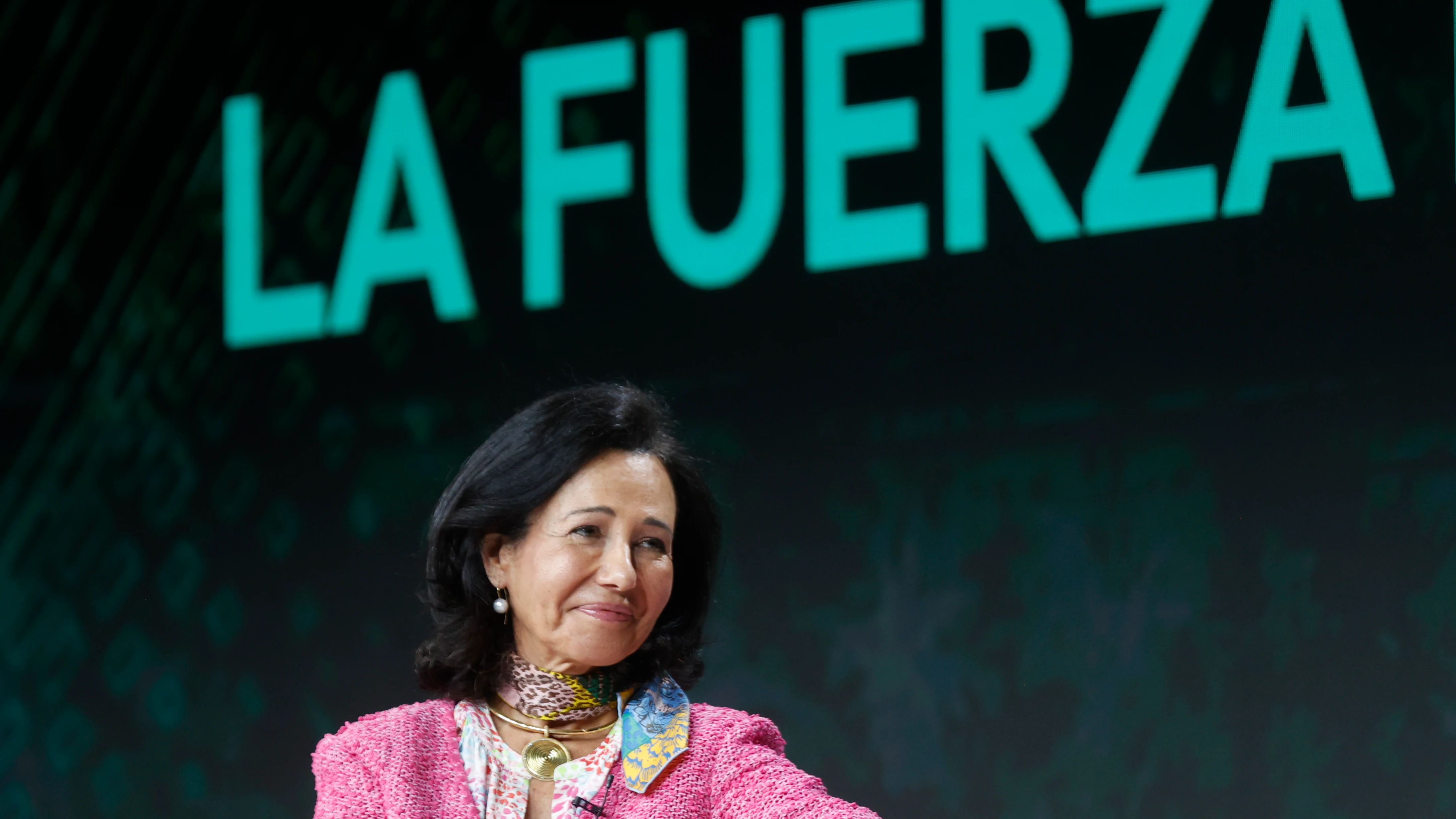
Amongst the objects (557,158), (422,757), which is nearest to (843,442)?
(557,158)

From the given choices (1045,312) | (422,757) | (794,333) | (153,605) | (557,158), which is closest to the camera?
(422,757)

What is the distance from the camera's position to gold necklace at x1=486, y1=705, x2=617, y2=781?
7.47 feet

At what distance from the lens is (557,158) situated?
391 centimetres

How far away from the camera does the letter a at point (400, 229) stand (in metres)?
3.98

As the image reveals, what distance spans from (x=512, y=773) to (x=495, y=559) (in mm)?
266

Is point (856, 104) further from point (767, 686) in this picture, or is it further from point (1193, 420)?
point (767, 686)

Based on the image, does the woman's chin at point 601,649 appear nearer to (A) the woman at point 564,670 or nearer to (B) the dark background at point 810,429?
(A) the woman at point 564,670

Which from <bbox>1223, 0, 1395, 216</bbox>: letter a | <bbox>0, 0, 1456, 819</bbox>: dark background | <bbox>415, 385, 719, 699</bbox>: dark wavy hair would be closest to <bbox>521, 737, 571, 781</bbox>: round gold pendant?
<bbox>415, 385, 719, 699</bbox>: dark wavy hair

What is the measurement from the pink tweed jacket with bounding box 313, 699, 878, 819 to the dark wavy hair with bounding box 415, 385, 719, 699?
9 centimetres

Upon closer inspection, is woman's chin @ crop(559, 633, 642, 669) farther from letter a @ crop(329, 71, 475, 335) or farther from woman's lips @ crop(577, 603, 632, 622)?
letter a @ crop(329, 71, 475, 335)

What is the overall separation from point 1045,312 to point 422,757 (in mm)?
1620

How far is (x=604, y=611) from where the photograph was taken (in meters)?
2.23

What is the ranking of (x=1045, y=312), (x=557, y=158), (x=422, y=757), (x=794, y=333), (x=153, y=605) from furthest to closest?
(x=153, y=605) → (x=557, y=158) → (x=794, y=333) → (x=1045, y=312) → (x=422, y=757)

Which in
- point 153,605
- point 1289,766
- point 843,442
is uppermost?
point 843,442
